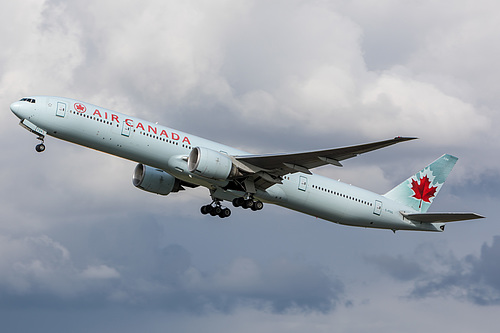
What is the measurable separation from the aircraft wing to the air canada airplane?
0.20 feet

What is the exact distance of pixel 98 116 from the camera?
1843 inches

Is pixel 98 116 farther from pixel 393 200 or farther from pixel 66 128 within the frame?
pixel 393 200

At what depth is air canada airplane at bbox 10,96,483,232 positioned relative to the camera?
46219 millimetres

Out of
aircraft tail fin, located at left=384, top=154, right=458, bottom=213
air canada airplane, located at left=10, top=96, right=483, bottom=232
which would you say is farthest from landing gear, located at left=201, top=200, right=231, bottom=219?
aircraft tail fin, located at left=384, top=154, right=458, bottom=213

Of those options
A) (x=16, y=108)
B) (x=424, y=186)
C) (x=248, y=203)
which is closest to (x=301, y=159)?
(x=248, y=203)

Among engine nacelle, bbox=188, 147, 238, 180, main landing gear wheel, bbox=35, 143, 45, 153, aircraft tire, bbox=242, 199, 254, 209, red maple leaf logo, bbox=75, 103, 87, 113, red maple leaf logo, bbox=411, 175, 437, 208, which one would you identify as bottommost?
aircraft tire, bbox=242, 199, 254, 209

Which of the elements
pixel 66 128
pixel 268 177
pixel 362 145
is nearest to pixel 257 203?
pixel 268 177

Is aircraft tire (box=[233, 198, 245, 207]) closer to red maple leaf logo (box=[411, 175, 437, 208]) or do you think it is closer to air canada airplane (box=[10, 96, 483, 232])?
air canada airplane (box=[10, 96, 483, 232])

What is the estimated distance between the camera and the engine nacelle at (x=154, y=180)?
2226 inches

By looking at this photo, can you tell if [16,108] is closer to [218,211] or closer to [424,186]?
[218,211]

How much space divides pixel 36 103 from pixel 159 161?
27.3 ft

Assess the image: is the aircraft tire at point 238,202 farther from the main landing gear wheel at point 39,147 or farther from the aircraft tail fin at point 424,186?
the aircraft tail fin at point 424,186

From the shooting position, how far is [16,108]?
45969 mm

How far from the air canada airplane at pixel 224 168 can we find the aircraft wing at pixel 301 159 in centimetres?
6
